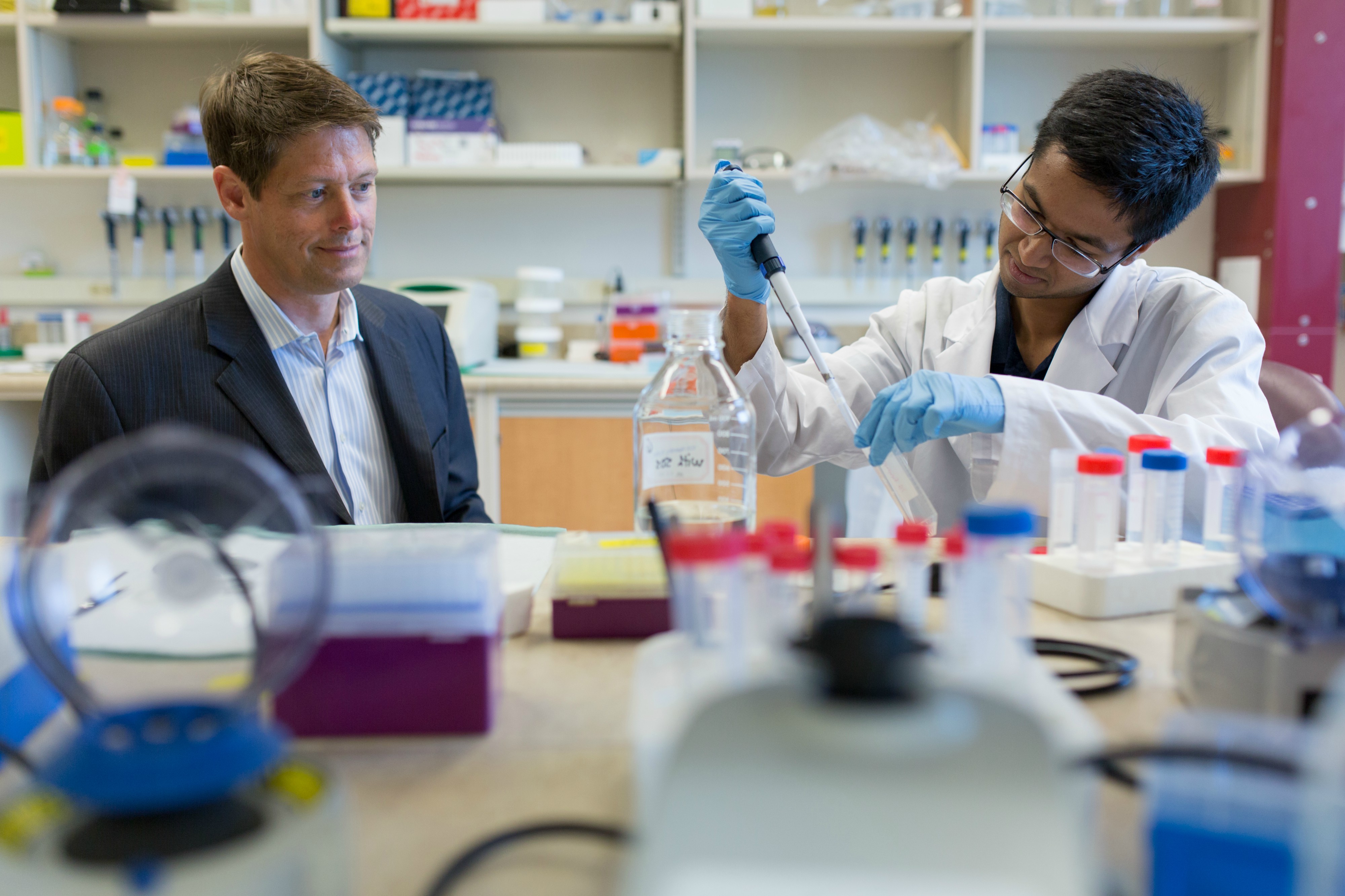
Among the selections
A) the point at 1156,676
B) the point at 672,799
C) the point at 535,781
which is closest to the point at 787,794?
the point at 672,799

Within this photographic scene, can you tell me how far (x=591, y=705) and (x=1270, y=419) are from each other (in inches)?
43.9

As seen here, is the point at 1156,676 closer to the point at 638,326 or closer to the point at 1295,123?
the point at 638,326

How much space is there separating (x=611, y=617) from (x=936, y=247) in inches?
103

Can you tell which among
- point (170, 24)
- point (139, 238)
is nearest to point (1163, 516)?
point (170, 24)

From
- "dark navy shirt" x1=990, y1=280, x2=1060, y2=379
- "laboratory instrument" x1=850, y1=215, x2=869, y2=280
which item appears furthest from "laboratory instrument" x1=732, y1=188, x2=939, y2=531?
"laboratory instrument" x1=850, y1=215, x2=869, y2=280

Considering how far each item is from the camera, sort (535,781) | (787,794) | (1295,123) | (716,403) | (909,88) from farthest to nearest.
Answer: (909,88), (1295,123), (716,403), (535,781), (787,794)

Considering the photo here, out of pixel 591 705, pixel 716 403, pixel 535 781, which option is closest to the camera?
pixel 535 781

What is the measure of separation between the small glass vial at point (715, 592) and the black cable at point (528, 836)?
4.2 inches

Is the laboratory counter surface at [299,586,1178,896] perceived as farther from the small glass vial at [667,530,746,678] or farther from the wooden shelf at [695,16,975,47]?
the wooden shelf at [695,16,975,47]

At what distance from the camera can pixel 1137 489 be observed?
936mm

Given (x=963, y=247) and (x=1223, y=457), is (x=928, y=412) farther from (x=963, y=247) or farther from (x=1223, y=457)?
(x=963, y=247)

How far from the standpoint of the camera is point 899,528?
2.12 feet

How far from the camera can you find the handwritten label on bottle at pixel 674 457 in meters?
0.99

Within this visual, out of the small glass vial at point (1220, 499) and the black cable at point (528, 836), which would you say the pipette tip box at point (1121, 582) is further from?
the black cable at point (528, 836)
